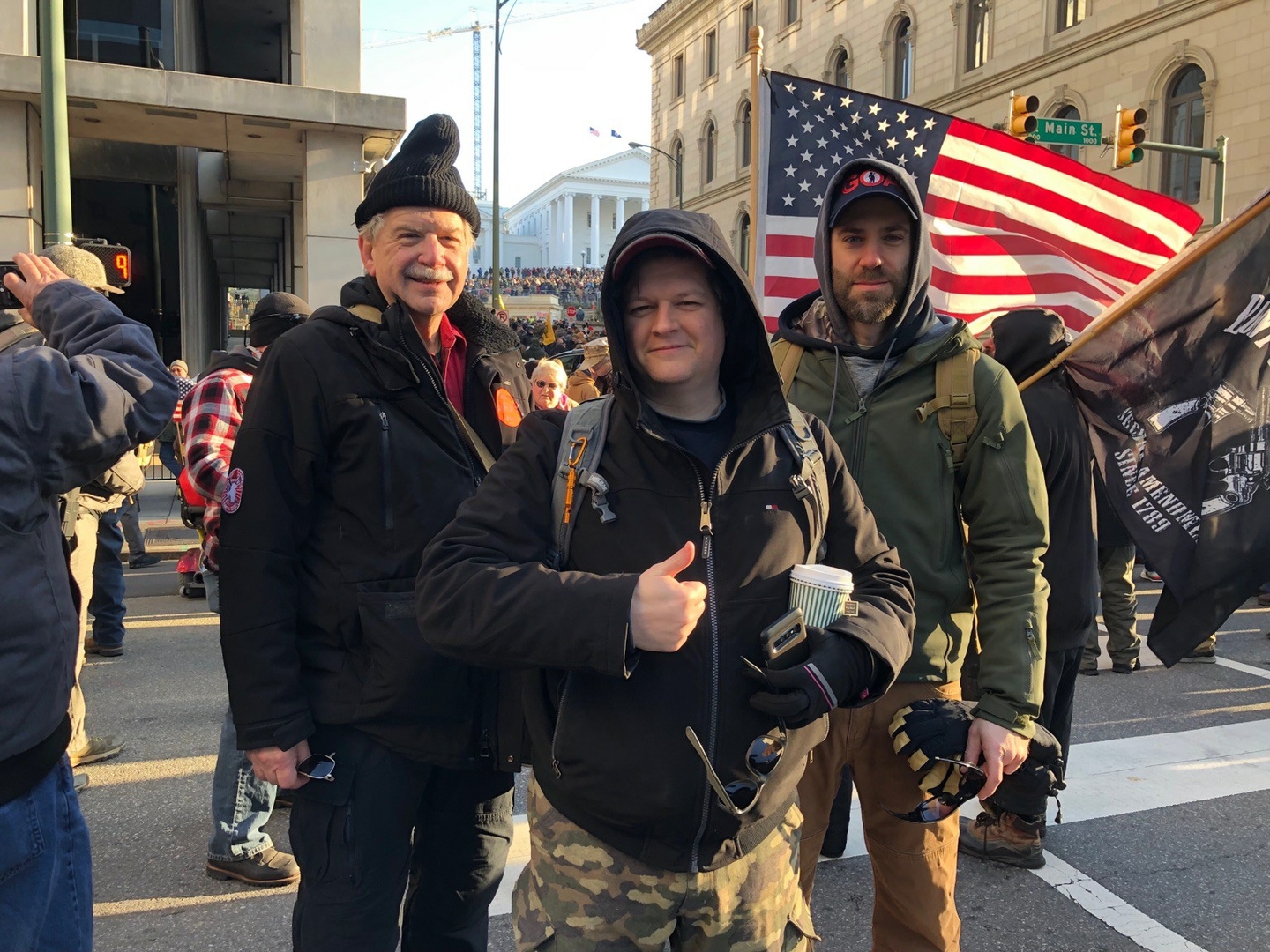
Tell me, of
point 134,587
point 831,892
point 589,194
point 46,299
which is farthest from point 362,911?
point 589,194

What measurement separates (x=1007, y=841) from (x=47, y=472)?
3612 millimetres

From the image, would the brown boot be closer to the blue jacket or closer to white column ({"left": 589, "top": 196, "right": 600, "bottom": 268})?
the blue jacket

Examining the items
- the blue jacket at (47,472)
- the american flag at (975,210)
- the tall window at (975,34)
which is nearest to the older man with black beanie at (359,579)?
the blue jacket at (47,472)

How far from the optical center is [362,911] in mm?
2127

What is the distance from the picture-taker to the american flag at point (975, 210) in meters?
5.11

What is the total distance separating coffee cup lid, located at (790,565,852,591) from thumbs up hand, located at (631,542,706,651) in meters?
0.27

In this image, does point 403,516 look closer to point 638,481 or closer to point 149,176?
point 638,481

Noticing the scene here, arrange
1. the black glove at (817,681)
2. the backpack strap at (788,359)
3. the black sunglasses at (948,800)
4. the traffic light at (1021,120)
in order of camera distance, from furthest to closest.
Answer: the traffic light at (1021,120), the backpack strap at (788,359), the black sunglasses at (948,800), the black glove at (817,681)

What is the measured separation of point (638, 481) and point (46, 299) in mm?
1503

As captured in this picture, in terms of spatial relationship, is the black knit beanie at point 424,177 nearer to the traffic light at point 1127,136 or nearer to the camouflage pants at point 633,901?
the camouflage pants at point 633,901

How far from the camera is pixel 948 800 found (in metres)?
2.30

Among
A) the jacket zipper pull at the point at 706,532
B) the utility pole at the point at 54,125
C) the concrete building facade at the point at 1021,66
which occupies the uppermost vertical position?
the concrete building facade at the point at 1021,66

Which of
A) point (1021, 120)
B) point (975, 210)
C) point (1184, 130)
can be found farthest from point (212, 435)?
point (1184, 130)

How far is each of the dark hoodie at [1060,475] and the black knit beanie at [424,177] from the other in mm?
2471
